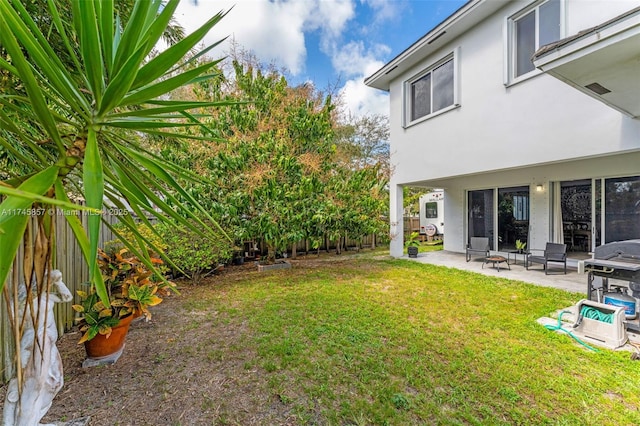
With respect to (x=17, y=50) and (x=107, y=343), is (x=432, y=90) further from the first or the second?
(x=107, y=343)

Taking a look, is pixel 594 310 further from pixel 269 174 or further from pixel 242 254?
pixel 242 254

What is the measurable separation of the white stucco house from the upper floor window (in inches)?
1.4

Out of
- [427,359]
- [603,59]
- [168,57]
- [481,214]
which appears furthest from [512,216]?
[168,57]

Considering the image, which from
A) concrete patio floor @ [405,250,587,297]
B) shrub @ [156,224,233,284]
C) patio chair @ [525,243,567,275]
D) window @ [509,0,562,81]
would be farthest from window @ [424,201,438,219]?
shrub @ [156,224,233,284]

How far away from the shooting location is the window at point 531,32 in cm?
586

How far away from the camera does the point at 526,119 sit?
632 cm

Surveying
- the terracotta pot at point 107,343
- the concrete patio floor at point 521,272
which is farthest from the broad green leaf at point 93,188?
the concrete patio floor at point 521,272

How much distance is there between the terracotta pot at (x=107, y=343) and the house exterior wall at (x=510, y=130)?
823 centimetres

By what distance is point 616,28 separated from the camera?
283 cm

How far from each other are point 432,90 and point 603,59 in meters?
5.97

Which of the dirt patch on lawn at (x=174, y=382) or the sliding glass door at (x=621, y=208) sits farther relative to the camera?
the sliding glass door at (x=621, y=208)

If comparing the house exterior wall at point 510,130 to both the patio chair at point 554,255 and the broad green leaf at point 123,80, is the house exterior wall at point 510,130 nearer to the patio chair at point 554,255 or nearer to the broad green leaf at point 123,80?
the patio chair at point 554,255

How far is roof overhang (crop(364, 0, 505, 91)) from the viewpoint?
22.3 feet

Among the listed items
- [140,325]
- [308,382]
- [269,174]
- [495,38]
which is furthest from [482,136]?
[140,325]
